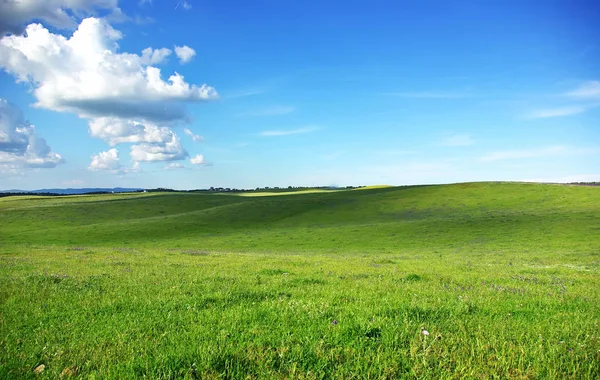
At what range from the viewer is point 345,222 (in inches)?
2756

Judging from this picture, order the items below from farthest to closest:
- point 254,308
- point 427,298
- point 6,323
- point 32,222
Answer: point 32,222, point 427,298, point 254,308, point 6,323

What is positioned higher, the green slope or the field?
the field

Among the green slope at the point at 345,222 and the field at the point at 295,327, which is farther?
the green slope at the point at 345,222

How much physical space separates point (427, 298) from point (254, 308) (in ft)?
15.7

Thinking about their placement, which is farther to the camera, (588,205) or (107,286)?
(588,205)

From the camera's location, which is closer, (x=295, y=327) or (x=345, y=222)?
(x=295, y=327)

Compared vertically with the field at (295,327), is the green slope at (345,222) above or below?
below

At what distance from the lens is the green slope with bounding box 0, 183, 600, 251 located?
45.7 metres

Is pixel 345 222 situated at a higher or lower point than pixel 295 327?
lower

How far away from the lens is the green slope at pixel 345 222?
4572 cm

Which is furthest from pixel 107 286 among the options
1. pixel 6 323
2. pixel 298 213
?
pixel 298 213

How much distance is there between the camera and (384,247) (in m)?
42.8

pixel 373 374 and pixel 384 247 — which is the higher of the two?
pixel 373 374

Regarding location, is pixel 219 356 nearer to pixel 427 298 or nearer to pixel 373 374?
pixel 373 374
